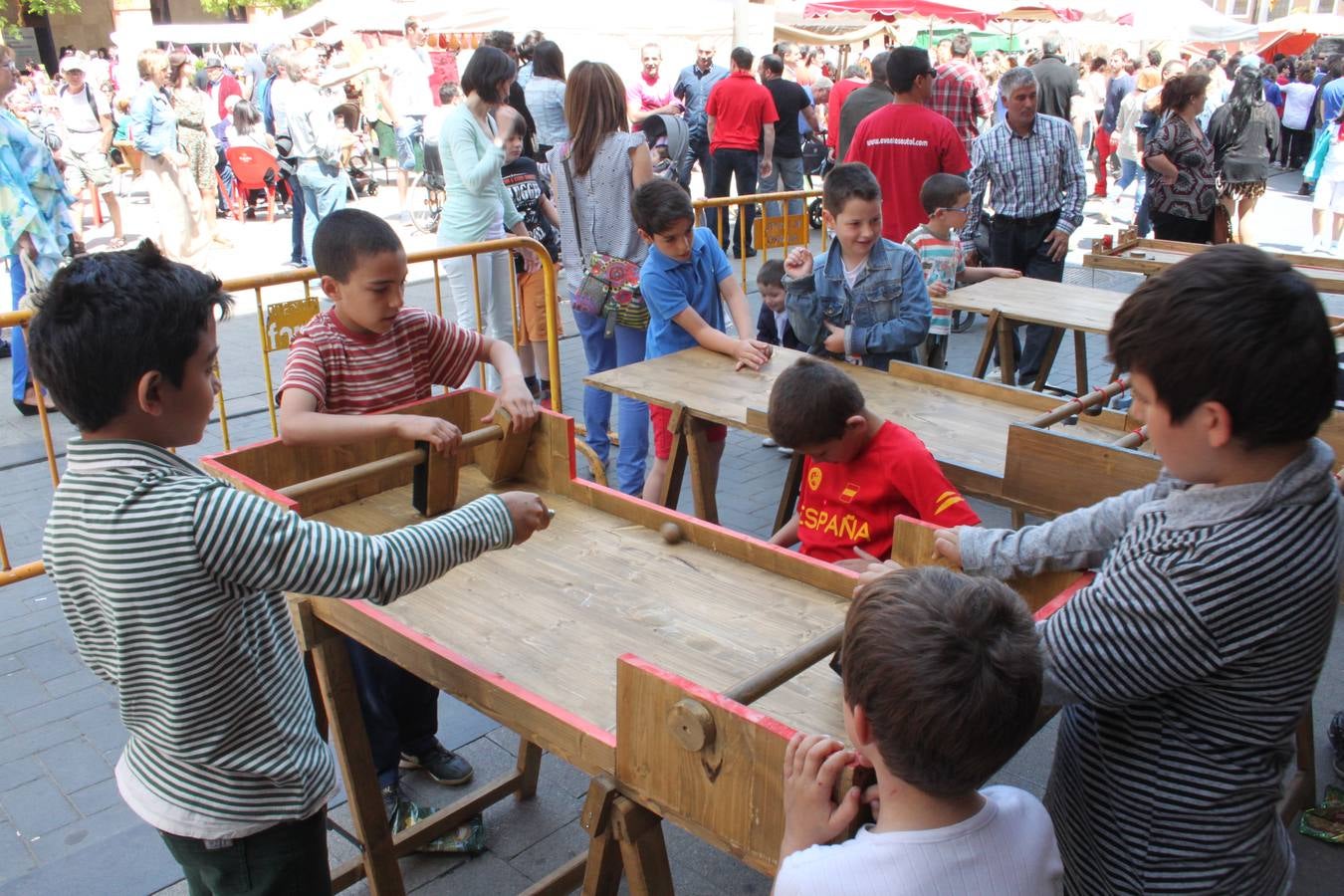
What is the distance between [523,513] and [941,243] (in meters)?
4.22

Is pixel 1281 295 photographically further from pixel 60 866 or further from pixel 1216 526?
pixel 60 866

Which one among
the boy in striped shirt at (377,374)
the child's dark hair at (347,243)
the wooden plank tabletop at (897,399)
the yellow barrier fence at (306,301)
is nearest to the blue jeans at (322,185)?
the yellow barrier fence at (306,301)

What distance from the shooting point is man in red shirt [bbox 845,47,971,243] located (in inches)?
251

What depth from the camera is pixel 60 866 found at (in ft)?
9.38

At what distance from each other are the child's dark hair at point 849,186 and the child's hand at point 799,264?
0.69 ft

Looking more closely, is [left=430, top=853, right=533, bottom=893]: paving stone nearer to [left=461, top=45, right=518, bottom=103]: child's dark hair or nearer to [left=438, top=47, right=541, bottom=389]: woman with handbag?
[left=438, top=47, right=541, bottom=389]: woman with handbag

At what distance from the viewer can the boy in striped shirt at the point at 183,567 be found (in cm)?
159

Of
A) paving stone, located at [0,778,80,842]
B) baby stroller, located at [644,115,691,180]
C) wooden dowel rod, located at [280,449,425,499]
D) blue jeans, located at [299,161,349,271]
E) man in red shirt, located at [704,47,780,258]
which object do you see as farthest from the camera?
man in red shirt, located at [704,47,780,258]

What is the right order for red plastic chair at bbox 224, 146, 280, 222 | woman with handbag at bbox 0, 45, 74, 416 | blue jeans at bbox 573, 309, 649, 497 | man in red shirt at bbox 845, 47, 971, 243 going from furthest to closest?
red plastic chair at bbox 224, 146, 280, 222 < woman with handbag at bbox 0, 45, 74, 416 < man in red shirt at bbox 845, 47, 971, 243 < blue jeans at bbox 573, 309, 649, 497

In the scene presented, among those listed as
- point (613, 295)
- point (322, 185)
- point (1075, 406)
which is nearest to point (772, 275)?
point (613, 295)

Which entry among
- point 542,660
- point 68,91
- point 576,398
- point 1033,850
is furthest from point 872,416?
point 68,91

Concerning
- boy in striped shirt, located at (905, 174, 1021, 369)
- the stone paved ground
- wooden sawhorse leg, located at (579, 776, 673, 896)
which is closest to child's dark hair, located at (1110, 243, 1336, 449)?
wooden sawhorse leg, located at (579, 776, 673, 896)

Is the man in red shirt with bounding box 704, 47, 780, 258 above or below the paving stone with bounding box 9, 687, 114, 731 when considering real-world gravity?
above

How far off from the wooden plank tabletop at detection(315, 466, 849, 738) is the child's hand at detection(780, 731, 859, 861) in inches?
16.4
